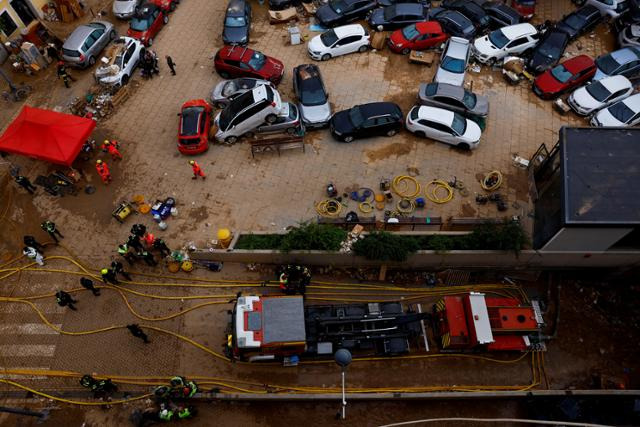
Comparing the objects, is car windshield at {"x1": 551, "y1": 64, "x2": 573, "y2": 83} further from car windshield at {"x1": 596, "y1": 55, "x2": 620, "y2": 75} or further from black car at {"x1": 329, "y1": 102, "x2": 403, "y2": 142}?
black car at {"x1": 329, "y1": 102, "x2": 403, "y2": 142}

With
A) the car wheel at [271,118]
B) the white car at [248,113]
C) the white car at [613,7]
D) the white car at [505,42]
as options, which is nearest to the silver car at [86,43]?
the white car at [248,113]

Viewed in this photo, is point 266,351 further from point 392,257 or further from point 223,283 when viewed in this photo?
point 392,257

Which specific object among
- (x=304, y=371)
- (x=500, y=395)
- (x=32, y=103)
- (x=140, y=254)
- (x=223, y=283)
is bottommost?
(x=500, y=395)

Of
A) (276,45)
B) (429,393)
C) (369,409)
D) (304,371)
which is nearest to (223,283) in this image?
(304,371)

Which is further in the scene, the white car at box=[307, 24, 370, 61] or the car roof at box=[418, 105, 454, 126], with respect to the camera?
the white car at box=[307, 24, 370, 61]

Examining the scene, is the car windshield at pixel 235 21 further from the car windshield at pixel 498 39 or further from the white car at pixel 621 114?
the white car at pixel 621 114

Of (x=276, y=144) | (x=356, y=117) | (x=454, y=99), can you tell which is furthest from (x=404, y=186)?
(x=276, y=144)

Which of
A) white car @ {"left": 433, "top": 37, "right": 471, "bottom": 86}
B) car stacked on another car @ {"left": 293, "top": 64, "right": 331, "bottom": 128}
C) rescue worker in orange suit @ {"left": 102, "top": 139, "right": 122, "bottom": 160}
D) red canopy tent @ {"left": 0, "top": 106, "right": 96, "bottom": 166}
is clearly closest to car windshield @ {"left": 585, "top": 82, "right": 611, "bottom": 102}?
white car @ {"left": 433, "top": 37, "right": 471, "bottom": 86}
